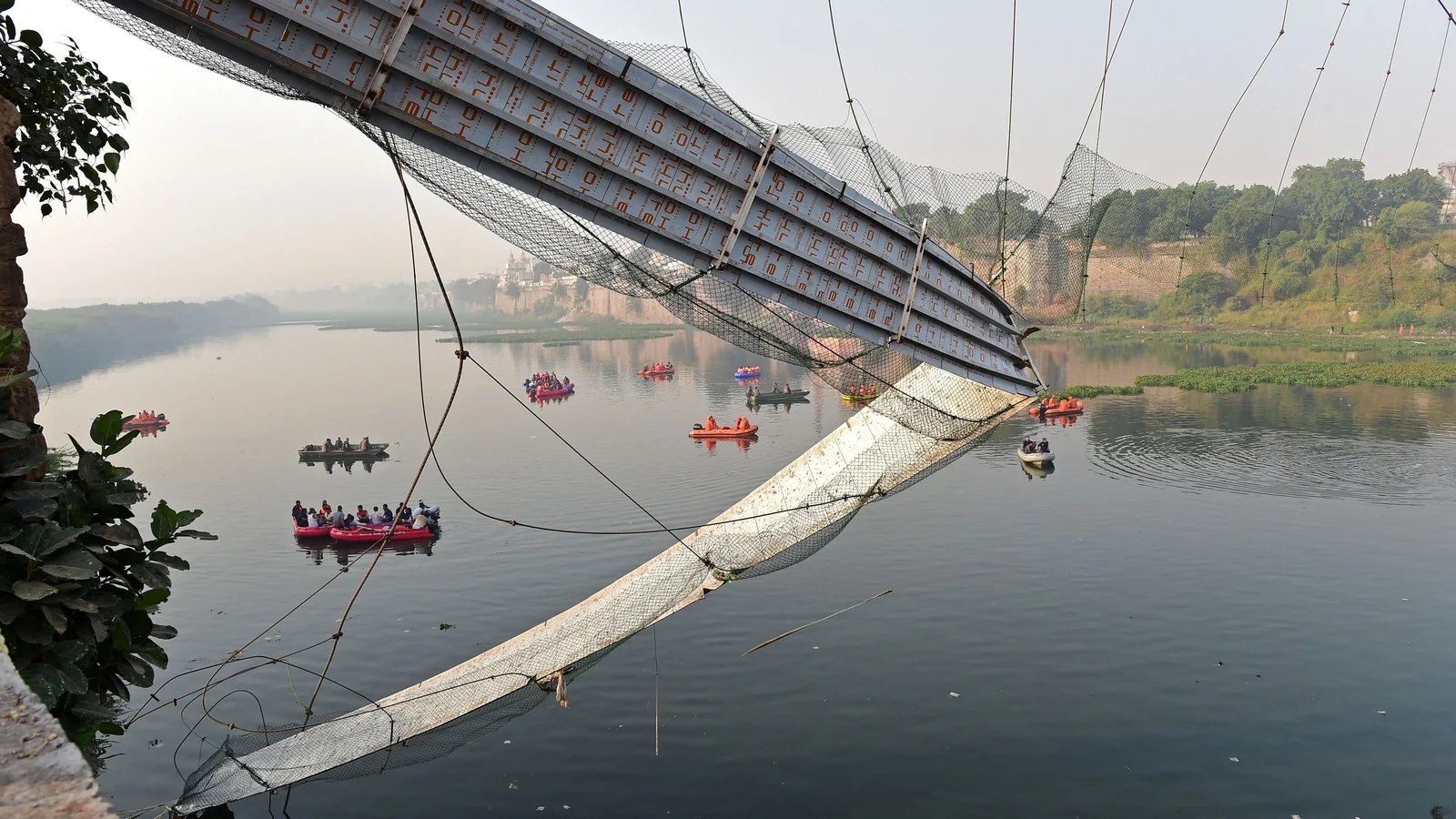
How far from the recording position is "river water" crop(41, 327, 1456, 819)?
635 inches

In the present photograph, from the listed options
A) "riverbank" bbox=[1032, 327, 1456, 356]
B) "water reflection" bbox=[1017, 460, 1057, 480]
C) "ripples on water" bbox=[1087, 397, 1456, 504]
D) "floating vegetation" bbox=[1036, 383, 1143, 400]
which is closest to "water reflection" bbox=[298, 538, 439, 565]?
"water reflection" bbox=[1017, 460, 1057, 480]

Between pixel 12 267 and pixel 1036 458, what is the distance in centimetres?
3560

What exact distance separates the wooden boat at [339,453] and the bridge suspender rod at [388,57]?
134 ft

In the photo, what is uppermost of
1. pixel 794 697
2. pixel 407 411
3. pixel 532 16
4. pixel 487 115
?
pixel 532 16

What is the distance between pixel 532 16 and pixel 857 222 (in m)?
5.00

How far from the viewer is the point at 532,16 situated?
1092 cm

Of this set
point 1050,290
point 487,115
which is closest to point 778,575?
point 1050,290

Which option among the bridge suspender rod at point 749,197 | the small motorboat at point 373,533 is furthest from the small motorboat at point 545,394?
the bridge suspender rod at point 749,197

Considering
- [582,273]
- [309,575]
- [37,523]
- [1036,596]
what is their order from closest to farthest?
[37,523]
[582,273]
[1036,596]
[309,575]

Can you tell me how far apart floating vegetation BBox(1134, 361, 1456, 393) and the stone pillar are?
60.7m

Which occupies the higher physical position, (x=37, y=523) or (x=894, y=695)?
(x=37, y=523)

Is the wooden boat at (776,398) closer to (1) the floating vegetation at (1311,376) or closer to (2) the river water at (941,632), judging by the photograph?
(2) the river water at (941,632)

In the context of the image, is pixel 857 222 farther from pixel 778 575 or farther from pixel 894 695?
pixel 778 575

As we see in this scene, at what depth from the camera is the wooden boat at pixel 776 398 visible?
205ft
